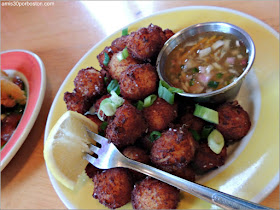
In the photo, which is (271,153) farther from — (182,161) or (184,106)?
(184,106)

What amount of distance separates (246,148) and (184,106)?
51 cm

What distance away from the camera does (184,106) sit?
186cm

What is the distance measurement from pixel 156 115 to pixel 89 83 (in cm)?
61

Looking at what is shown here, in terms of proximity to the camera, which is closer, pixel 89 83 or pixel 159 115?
pixel 159 115

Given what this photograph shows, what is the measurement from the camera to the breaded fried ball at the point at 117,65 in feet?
6.45

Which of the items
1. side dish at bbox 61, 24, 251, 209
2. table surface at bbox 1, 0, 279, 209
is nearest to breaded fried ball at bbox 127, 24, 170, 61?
side dish at bbox 61, 24, 251, 209

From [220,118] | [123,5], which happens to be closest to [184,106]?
[220,118]

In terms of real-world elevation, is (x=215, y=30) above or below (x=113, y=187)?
above

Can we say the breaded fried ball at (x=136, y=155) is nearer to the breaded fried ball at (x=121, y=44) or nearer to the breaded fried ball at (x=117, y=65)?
the breaded fried ball at (x=117, y=65)

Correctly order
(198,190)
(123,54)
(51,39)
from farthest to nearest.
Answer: (51,39), (123,54), (198,190)

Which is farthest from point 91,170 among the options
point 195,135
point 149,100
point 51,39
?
point 51,39

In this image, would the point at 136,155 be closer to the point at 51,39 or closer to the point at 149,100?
the point at 149,100

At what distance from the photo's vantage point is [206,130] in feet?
5.57

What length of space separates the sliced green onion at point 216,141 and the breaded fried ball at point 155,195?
344mm
